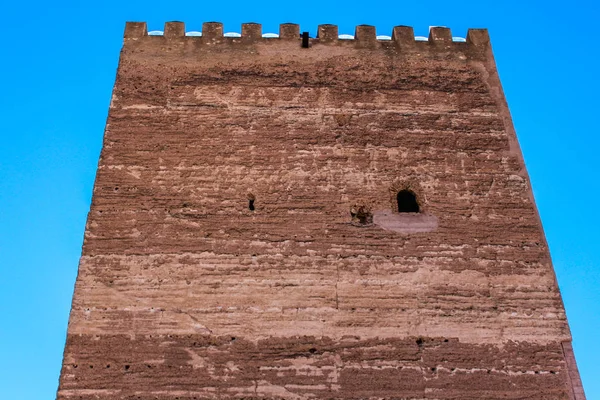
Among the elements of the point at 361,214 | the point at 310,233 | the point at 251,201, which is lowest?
the point at 310,233

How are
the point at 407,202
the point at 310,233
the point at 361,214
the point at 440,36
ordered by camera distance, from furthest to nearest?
the point at 440,36, the point at 407,202, the point at 361,214, the point at 310,233

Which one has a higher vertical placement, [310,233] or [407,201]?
[407,201]

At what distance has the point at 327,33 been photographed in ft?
34.0

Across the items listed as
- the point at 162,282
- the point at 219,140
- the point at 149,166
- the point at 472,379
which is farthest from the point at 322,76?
the point at 472,379

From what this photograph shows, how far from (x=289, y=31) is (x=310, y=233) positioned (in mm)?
3378

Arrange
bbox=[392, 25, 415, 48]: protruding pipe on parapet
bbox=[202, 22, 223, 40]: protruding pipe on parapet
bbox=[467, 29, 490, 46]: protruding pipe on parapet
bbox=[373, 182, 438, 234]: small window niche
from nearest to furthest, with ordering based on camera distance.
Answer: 1. bbox=[373, 182, 438, 234]: small window niche
2. bbox=[202, 22, 223, 40]: protruding pipe on parapet
3. bbox=[392, 25, 415, 48]: protruding pipe on parapet
4. bbox=[467, 29, 490, 46]: protruding pipe on parapet

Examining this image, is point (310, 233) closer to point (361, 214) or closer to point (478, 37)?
point (361, 214)

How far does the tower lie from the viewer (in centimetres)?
769

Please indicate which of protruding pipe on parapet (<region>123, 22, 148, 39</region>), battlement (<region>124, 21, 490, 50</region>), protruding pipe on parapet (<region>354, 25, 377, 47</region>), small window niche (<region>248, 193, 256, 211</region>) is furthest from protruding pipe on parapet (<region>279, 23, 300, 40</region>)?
small window niche (<region>248, 193, 256, 211</region>)

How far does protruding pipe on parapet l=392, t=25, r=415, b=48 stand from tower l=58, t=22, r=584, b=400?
60 millimetres

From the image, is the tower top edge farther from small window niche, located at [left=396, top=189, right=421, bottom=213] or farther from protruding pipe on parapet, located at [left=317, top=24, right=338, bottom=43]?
small window niche, located at [left=396, top=189, right=421, bottom=213]

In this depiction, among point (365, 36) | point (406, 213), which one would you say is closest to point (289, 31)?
point (365, 36)

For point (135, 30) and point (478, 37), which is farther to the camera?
point (478, 37)

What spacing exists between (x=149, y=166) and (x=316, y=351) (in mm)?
3142
